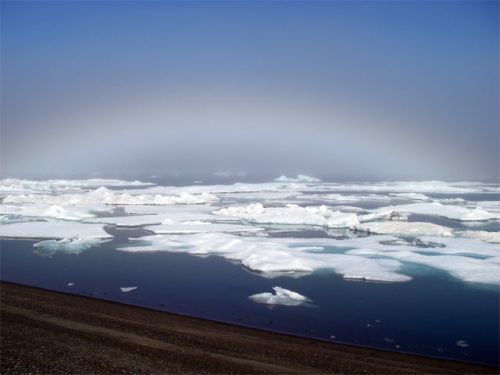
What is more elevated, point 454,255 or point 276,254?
point 454,255

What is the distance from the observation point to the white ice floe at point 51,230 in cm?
1939

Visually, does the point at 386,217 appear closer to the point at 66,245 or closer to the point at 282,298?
the point at 282,298

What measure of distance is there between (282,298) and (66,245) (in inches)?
390

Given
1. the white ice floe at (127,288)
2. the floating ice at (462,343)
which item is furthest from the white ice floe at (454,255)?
the white ice floe at (127,288)

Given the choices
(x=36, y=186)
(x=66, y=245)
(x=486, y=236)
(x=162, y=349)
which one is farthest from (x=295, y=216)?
(x=36, y=186)

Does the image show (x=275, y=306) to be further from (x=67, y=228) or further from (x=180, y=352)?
(x=67, y=228)

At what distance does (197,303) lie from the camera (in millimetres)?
11445

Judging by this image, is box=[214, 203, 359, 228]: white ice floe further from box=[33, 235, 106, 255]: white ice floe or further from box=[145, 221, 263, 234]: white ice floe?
box=[33, 235, 106, 255]: white ice floe

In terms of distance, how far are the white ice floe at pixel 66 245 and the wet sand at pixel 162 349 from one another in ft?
22.9

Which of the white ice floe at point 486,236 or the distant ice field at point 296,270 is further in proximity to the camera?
the white ice floe at point 486,236

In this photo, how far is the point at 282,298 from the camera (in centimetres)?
1126

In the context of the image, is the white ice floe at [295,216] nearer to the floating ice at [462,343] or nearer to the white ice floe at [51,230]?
the white ice floe at [51,230]

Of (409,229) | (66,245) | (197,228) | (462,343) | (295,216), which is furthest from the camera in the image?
(295,216)

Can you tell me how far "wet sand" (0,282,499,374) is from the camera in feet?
25.0
